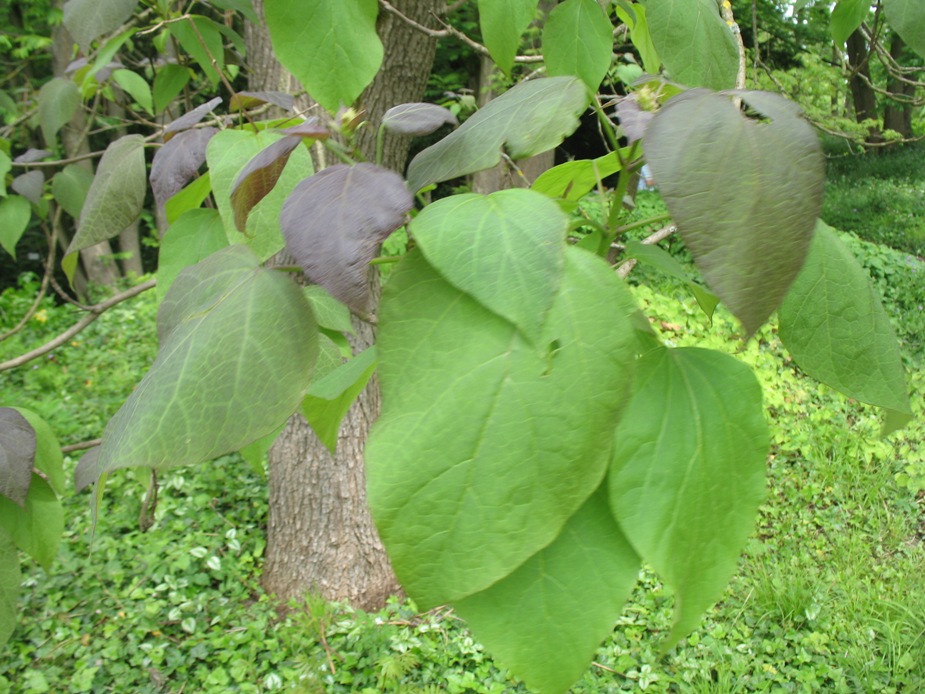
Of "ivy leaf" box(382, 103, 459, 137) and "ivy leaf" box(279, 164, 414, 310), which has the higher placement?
"ivy leaf" box(382, 103, 459, 137)

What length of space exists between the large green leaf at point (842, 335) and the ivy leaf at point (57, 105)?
61.7 inches

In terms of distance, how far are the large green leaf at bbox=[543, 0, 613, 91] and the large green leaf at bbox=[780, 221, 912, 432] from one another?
10.1 inches

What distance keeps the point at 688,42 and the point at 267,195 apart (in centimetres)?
34

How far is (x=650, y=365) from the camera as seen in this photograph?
446mm

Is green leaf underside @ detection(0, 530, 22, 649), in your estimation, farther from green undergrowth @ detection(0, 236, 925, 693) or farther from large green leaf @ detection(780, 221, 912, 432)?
green undergrowth @ detection(0, 236, 925, 693)

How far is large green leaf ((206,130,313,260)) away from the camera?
1.94ft

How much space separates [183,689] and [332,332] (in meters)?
2.31

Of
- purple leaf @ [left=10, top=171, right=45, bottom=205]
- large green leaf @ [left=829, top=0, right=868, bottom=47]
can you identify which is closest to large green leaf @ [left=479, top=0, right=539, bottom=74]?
large green leaf @ [left=829, top=0, right=868, bottom=47]

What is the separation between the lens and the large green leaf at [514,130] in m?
0.43

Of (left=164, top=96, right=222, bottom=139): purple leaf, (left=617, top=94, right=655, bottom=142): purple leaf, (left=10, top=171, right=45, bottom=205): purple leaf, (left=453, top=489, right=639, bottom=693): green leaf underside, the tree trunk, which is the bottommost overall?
the tree trunk

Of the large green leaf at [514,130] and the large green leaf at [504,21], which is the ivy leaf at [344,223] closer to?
the large green leaf at [514,130]

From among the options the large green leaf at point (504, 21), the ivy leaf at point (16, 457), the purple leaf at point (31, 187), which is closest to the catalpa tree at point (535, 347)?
the large green leaf at point (504, 21)

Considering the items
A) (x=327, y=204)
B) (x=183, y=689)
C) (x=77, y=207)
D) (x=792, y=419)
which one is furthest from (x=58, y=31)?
(x=327, y=204)

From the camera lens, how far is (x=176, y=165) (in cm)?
73
